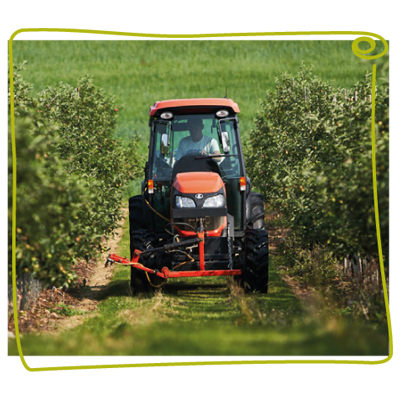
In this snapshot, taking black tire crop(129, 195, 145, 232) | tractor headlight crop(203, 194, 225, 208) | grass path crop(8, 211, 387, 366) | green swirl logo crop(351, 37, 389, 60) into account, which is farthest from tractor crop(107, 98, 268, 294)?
green swirl logo crop(351, 37, 389, 60)

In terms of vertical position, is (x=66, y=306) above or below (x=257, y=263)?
below

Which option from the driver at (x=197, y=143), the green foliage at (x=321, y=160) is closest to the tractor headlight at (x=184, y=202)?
the driver at (x=197, y=143)

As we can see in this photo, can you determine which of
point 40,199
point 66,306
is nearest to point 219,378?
point 40,199

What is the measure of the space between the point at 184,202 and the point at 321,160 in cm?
192

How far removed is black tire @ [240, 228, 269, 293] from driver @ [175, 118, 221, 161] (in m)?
1.18

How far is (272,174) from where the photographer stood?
11453 millimetres

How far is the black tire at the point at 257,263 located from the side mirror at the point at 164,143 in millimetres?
1587

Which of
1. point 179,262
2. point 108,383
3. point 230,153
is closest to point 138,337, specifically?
point 108,383

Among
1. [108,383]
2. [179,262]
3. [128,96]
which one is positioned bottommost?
[108,383]

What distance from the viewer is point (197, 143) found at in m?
9.97

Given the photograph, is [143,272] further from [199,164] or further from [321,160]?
[321,160]

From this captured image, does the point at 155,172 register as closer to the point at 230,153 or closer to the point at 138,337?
the point at 230,153

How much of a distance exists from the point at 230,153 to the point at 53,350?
12.8ft

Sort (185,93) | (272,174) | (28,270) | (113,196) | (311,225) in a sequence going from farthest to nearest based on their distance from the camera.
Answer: (113,196) < (272,174) < (311,225) < (185,93) < (28,270)
